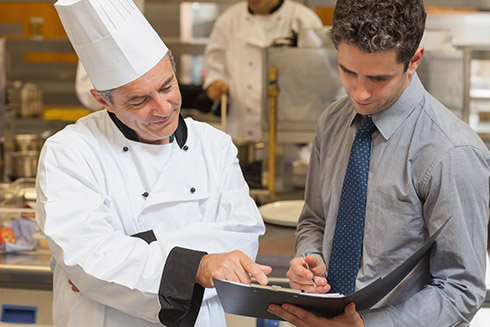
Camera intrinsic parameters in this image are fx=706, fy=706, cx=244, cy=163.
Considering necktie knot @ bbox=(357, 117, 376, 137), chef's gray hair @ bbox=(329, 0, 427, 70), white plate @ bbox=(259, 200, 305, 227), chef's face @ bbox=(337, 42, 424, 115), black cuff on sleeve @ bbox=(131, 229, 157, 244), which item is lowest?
white plate @ bbox=(259, 200, 305, 227)

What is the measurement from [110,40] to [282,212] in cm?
114

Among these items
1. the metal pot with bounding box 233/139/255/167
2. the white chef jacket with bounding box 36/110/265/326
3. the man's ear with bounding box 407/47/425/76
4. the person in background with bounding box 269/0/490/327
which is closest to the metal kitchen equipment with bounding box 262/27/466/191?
the metal pot with bounding box 233/139/255/167

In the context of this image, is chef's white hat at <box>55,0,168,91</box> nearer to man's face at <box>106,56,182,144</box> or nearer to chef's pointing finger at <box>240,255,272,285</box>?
man's face at <box>106,56,182,144</box>

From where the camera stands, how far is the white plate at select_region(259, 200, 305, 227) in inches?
98.7

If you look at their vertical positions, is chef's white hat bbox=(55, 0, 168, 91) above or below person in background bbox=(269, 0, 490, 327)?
above

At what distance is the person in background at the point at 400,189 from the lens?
1468 millimetres

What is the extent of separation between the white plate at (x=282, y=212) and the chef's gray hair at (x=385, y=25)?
1.12 m

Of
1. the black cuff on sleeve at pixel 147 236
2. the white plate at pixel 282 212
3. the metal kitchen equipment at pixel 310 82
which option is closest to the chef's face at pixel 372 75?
the black cuff on sleeve at pixel 147 236

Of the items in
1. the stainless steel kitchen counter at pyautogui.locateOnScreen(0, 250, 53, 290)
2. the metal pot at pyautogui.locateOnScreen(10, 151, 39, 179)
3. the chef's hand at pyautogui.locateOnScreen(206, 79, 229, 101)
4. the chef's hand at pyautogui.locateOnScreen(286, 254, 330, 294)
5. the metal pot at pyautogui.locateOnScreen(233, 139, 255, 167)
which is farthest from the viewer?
the chef's hand at pyautogui.locateOnScreen(206, 79, 229, 101)

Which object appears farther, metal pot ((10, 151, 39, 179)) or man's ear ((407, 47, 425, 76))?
metal pot ((10, 151, 39, 179))

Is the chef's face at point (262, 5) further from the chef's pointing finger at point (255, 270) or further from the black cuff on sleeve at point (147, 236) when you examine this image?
the chef's pointing finger at point (255, 270)

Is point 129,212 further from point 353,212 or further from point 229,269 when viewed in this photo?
point 353,212

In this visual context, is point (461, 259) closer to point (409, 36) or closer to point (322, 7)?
point (409, 36)

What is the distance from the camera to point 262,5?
4.32 meters
